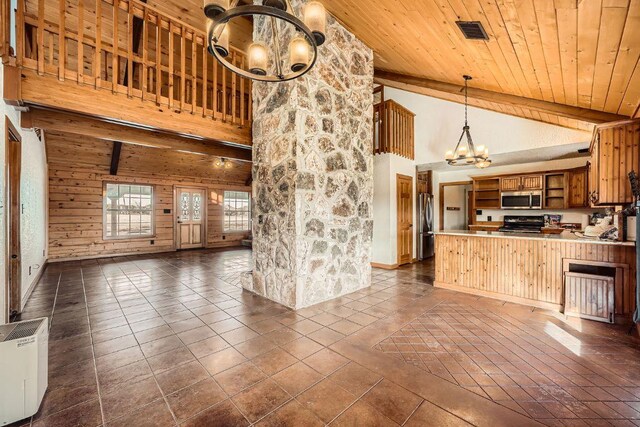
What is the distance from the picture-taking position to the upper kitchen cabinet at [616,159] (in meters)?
3.22

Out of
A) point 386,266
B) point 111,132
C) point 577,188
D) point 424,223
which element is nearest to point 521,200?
point 577,188

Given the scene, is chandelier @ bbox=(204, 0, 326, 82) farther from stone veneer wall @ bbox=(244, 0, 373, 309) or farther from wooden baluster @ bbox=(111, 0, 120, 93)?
wooden baluster @ bbox=(111, 0, 120, 93)

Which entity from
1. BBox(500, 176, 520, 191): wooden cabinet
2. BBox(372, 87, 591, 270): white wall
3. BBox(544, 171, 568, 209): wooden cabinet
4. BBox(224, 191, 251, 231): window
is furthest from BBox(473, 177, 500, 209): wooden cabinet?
BBox(224, 191, 251, 231): window

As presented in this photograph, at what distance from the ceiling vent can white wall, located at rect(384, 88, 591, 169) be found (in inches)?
128

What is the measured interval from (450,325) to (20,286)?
5171 mm

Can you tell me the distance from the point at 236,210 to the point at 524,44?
8.97m

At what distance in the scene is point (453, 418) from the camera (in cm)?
167

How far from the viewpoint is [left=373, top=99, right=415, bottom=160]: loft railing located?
20.0ft

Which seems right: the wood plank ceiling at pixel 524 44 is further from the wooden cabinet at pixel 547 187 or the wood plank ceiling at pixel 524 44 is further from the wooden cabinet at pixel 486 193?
the wooden cabinet at pixel 486 193

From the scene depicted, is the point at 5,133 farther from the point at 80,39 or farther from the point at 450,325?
the point at 450,325

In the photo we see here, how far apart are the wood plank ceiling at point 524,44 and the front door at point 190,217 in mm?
5415

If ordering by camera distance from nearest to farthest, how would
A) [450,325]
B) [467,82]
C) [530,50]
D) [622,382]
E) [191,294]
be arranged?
1. [622,382]
2. [530,50]
3. [450,325]
4. [191,294]
5. [467,82]

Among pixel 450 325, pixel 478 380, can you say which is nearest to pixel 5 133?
pixel 478 380

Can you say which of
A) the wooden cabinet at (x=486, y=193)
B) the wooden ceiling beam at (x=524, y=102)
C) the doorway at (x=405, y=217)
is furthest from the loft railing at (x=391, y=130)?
the wooden cabinet at (x=486, y=193)
